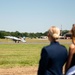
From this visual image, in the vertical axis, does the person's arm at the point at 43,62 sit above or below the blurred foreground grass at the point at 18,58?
above

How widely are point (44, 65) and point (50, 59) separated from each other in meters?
0.16

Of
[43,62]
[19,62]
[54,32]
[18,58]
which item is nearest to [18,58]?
[18,58]

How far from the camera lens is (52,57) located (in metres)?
5.39

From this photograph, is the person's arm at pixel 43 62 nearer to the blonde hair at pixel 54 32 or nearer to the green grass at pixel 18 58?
the blonde hair at pixel 54 32

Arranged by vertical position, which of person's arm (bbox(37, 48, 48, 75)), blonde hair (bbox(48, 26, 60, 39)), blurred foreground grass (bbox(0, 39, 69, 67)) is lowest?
blurred foreground grass (bbox(0, 39, 69, 67))

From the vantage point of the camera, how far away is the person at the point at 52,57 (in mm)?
5289

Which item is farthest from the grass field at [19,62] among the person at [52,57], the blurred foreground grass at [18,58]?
the person at [52,57]

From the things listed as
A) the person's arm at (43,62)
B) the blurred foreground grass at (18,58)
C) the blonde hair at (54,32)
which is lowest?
the blurred foreground grass at (18,58)

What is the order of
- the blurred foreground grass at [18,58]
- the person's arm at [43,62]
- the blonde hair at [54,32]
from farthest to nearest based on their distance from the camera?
the blurred foreground grass at [18,58] → the blonde hair at [54,32] → the person's arm at [43,62]

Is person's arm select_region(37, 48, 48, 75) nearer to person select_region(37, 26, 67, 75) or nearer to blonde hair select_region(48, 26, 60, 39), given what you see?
person select_region(37, 26, 67, 75)

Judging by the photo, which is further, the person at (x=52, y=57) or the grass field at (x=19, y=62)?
the grass field at (x=19, y=62)

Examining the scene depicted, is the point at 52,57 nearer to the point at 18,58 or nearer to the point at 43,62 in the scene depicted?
the point at 43,62

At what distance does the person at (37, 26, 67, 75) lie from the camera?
17.4ft

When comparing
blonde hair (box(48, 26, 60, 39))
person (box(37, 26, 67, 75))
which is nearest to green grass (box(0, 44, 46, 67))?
person (box(37, 26, 67, 75))
